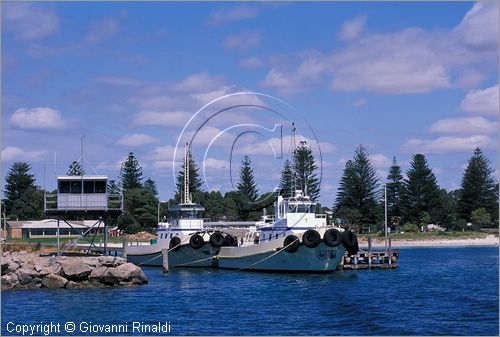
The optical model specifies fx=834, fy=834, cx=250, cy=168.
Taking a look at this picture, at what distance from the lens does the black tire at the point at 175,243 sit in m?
81.2

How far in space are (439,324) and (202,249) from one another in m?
43.4

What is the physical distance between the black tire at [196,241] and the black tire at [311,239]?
55.7 ft

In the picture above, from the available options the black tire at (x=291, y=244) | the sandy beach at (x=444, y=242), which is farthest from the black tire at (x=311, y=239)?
the sandy beach at (x=444, y=242)

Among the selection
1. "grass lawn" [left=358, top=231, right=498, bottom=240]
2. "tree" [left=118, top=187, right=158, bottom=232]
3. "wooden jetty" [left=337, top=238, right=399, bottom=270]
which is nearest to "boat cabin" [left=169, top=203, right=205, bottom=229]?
"wooden jetty" [left=337, top=238, right=399, bottom=270]

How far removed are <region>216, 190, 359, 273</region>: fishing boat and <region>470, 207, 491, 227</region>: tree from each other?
89.4 meters

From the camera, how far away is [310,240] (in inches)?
2576

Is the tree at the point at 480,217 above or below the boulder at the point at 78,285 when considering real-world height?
above

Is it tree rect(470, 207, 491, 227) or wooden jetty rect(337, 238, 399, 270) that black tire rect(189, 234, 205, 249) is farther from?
tree rect(470, 207, 491, 227)

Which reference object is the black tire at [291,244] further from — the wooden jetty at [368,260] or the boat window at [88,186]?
the boat window at [88,186]

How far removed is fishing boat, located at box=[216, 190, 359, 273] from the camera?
65812 mm

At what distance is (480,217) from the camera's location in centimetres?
15438

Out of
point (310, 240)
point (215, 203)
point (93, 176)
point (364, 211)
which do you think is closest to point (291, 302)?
point (310, 240)

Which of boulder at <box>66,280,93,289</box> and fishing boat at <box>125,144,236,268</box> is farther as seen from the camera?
fishing boat at <box>125,144,236,268</box>

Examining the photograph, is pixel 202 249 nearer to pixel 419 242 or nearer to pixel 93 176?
pixel 93 176
